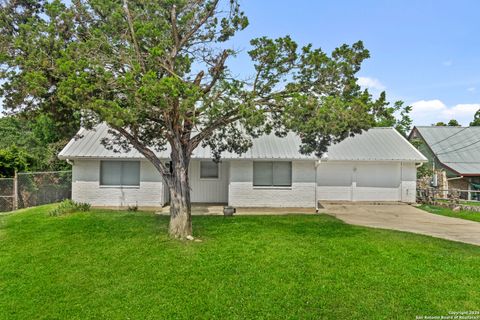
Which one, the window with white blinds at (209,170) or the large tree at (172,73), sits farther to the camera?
the window with white blinds at (209,170)

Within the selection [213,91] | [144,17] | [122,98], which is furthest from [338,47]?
[122,98]

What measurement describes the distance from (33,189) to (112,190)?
4076mm

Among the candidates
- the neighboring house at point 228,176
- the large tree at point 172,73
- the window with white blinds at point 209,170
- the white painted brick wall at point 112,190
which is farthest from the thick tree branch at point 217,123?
the window with white blinds at point 209,170

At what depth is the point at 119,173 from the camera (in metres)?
14.9

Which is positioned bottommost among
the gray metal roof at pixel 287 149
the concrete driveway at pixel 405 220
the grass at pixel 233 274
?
the grass at pixel 233 274

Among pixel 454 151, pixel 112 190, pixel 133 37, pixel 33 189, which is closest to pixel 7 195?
pixel 33 189

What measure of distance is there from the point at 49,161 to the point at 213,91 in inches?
647

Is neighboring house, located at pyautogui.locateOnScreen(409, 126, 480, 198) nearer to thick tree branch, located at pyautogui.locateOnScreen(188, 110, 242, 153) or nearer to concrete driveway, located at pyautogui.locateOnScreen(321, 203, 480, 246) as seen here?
concrete driveway, located at pyautogui.locateOnScreen(321, 203, 480, 246)

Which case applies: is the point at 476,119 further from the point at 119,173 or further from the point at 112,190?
the point at 112,190

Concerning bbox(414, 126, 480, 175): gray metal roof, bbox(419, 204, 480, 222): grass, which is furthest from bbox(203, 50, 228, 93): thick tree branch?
bbox(414, 126, 480, 175): gray metal roof

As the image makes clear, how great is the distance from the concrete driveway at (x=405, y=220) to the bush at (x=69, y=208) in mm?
10401

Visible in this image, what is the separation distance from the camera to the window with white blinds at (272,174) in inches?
586

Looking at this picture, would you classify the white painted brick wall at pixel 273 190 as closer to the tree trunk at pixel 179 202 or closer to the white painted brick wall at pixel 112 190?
the white painted brick wall at pixel 112 190

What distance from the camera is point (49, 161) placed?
20031mm
